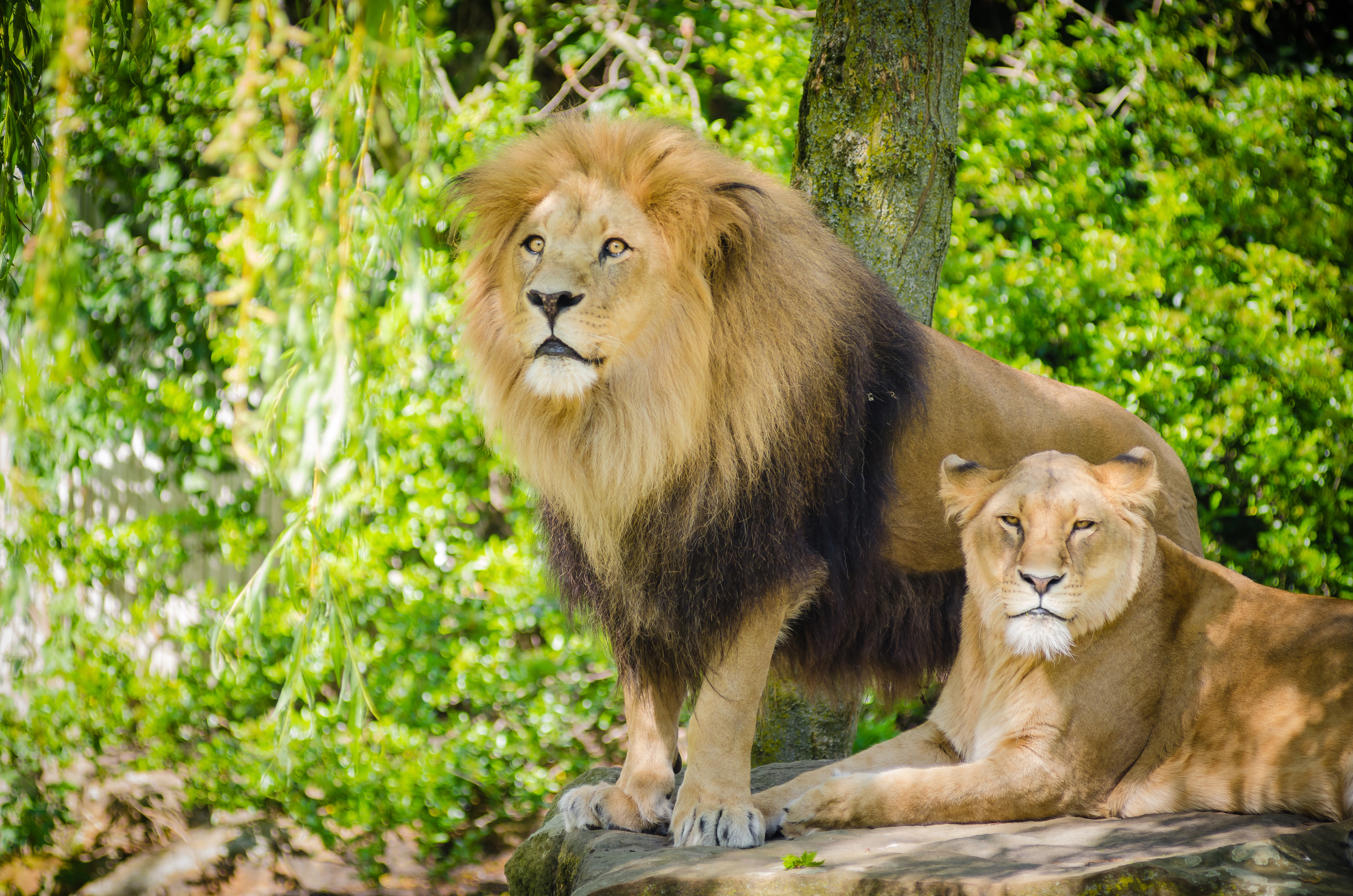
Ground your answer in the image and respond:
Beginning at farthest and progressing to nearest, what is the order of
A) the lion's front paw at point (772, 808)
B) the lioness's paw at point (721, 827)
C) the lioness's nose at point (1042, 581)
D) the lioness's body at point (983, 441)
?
the lioness's body at point (983, 441)
the lion's front paw at point (772, 808)
the lioness's paw at point (721, 827)
the lioness's nose at point (1042, 581)

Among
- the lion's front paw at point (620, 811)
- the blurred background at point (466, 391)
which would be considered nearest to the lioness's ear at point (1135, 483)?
the lion's front paw at point (620, 811)

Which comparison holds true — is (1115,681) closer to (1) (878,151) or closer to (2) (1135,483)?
(2) (1135,483)

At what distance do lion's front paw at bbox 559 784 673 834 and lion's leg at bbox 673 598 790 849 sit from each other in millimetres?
85

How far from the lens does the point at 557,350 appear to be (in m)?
2.75

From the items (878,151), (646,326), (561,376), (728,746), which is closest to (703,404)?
(646,326)

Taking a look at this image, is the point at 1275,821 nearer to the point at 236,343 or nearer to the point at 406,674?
the point at 406,674

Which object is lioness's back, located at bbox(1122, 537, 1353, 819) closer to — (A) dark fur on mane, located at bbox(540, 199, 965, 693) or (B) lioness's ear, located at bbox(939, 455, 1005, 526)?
(B) lioness's ear, located at bbox(939, 455, 1005, 526)

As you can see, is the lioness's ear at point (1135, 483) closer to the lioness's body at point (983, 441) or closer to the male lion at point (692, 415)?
the lioness's body at point (983, 441)

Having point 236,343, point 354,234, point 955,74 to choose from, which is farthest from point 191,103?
point 354,234

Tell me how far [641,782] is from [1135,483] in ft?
4.93

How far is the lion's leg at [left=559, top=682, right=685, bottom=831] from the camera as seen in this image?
3105 mm

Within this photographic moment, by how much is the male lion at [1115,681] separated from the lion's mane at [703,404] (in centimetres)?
43

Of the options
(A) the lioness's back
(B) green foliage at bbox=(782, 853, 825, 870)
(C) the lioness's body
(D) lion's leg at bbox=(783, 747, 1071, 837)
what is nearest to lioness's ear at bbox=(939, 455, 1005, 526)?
(C) the lioness's body

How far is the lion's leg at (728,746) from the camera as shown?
286 centimetres
